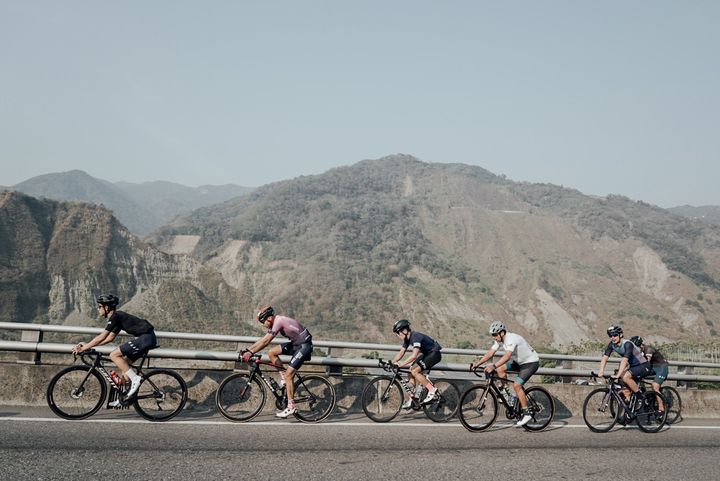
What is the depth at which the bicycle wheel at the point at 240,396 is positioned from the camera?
9055 mm

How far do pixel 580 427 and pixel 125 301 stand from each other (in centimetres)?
5259

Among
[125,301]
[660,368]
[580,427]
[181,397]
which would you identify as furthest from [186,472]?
[125,301]

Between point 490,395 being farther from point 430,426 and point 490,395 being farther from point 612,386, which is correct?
point 612,386

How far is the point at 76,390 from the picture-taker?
852 cm

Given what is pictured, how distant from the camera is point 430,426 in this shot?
951 centimetres

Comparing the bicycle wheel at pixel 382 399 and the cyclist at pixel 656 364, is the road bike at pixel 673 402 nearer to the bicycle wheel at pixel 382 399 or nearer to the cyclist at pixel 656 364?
the cyclist at pixel 656 364

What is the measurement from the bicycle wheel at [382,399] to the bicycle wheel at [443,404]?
535 millimetres

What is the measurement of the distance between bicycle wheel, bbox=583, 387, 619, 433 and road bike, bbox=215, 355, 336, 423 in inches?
181

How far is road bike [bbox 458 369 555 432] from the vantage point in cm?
936

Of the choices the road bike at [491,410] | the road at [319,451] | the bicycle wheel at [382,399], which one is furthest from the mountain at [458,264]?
the road at [319,451]

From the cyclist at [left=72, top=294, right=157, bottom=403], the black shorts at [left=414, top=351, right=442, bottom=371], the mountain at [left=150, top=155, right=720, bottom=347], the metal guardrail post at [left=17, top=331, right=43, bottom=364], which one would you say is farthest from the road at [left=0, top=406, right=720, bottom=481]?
the mountain at [left=150, top=155, right=720, bottom=347]

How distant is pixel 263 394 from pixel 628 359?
22.0ft

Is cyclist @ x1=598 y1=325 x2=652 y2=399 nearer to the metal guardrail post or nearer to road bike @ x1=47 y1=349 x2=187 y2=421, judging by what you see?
road bike @ x1=47 y1=349 x2=187 y2=421

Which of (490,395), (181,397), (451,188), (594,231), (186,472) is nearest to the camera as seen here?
(186,472)
